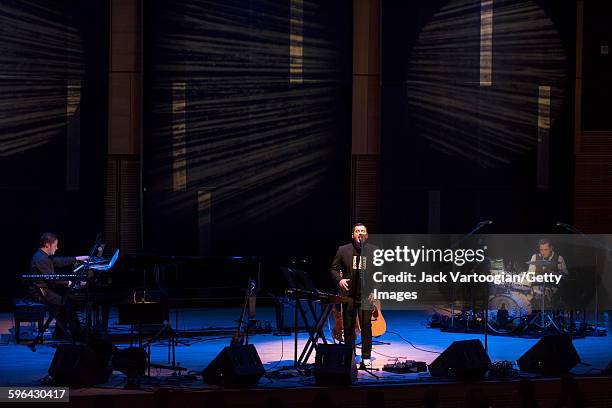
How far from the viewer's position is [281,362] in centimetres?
1021

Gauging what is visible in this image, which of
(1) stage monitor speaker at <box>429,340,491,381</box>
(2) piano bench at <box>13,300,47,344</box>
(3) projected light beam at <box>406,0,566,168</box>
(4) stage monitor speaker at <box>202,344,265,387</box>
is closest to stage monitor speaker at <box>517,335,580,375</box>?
(1) stage monitor speaker at <box>429,340,491,381</box>

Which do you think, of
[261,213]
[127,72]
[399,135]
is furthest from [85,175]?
[399,135]

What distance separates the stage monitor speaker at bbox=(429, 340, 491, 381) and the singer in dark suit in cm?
88

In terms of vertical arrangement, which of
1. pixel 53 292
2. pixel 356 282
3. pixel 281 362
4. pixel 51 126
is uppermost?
pixel 51 126

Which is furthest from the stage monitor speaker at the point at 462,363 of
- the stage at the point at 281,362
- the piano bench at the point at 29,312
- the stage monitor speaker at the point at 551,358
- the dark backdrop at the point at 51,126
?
the dark backdrop at the point at 51,126

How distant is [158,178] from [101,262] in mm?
3220

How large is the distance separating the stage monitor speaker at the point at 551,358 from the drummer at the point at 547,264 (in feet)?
3.91

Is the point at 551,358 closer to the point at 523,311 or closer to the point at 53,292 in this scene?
the point at 523,311

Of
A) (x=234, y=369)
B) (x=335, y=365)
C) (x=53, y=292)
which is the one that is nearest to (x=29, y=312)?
(x=53, y=292)

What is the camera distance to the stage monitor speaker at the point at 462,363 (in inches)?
357

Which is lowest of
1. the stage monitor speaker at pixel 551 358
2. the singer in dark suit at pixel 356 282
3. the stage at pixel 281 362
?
the stage at pixel 281 362

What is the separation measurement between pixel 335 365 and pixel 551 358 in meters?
2.18

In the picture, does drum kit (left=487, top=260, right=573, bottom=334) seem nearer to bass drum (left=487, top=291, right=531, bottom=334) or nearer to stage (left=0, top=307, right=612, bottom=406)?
bass drum (left=487, top=291, right=531, bottom=334)

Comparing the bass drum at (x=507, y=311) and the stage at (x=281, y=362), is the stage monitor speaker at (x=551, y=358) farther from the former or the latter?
the bass drum at (x=507, y=311)
